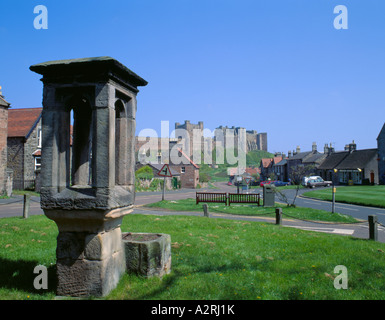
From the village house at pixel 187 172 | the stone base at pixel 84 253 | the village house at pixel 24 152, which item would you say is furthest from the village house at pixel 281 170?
the stone base at pixel 84 253

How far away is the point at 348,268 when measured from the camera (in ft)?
19.0

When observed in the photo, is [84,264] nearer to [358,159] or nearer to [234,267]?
[234,267]

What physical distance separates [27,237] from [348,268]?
25.0 ft

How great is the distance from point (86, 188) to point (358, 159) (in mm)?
52277

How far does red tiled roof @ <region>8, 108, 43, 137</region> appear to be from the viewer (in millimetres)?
29538

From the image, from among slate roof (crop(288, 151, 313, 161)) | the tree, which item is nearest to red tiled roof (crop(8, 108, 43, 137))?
the tree

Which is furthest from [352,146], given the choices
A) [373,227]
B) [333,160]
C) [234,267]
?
[234,267]

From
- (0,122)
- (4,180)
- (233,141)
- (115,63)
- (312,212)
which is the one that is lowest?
(312,212)

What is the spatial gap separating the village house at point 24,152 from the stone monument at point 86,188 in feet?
91.3

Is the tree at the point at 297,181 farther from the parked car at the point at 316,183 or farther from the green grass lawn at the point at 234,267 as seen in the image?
the parked car at the point at 316,183

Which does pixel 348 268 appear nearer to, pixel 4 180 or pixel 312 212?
pixel 312 212


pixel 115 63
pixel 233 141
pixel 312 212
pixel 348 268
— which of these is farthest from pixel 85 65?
pixel 233 141

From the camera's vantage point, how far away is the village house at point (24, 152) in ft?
95.6
